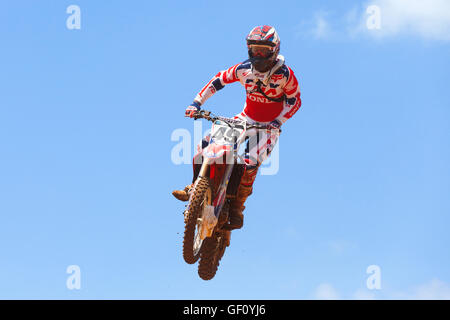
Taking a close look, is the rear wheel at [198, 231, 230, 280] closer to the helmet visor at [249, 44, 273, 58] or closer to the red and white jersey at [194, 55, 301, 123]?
the red and white jersey at [194, 55, 301, 123]

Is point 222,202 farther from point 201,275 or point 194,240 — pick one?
point 201,275

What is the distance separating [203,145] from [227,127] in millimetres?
569

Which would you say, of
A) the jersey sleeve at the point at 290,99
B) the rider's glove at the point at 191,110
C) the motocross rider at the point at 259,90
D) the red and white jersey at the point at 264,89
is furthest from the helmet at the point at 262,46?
the rider's glove at the point at 191,110

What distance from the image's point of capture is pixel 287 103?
17047 mm

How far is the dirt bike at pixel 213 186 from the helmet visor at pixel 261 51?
135cm

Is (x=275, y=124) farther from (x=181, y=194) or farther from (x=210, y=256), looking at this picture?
(x=210, y=256)

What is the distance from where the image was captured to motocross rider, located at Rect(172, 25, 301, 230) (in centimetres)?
1625

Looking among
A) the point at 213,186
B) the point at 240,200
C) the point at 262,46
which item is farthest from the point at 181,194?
the point at 262,46

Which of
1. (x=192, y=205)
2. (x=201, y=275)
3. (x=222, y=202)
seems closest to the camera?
(x=192, y=205)

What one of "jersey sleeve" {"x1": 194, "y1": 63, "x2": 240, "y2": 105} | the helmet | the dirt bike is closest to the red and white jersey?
"jersey sleeve" {"x1": 194, "y1": 63, "x2": 240, "y2": 105}

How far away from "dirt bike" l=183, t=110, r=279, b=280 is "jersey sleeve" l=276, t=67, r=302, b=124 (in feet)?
2.94

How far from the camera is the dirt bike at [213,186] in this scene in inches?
588

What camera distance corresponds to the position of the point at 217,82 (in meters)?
17.3

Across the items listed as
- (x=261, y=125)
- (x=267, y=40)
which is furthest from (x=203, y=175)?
(x=267, y=40)
